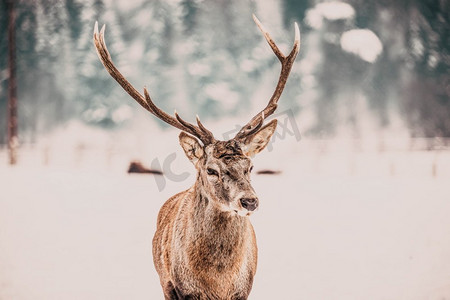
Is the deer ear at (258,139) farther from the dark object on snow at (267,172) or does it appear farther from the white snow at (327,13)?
the white snow at (327,13)

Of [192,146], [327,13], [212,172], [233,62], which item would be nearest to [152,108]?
[192,146]

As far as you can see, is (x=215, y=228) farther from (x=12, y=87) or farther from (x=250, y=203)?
(x=12, y=87)

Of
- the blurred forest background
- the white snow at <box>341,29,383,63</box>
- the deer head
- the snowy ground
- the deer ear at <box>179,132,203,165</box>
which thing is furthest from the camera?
the white snow at <box>341,29,383,63</box>

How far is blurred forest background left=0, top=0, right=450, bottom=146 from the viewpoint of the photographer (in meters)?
41.5

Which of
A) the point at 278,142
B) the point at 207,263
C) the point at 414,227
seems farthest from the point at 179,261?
the point at 278,142

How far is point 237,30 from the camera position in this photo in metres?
48.5

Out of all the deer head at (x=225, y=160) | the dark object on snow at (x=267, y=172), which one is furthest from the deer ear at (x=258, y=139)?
the dark object on snow at (x=267, y=172)

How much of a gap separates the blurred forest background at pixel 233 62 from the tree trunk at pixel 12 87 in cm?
2589

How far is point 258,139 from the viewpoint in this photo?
10.5ft

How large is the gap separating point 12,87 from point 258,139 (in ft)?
45.5

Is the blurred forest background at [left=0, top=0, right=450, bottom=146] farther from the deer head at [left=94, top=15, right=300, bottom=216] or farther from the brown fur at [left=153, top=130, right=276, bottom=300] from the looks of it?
the brown fur at [left=153, top=130, right=276, bottom=300]

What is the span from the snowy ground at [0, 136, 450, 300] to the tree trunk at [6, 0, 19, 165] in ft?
10.3

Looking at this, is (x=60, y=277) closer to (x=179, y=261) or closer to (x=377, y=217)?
(x=179, y=261)

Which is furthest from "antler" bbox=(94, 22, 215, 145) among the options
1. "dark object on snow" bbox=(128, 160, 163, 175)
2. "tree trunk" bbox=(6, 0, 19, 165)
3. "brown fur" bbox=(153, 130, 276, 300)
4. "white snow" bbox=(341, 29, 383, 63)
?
"white snow" bbox=(341, 29, 383, 63)
